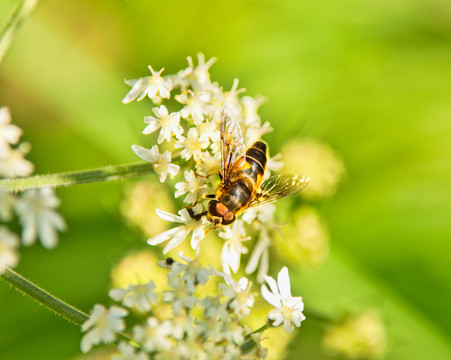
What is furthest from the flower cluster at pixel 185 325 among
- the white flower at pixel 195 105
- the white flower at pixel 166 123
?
the white flower at pixel 195 105

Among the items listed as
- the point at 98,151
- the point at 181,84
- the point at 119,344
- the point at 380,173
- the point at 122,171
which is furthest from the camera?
the point at 380,173

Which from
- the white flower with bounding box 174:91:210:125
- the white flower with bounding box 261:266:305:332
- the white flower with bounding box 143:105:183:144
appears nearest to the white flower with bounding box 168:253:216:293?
the white flower with bounding box 261:266:305:332

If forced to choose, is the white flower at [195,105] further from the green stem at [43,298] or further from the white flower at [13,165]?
the white flower at [13,165]

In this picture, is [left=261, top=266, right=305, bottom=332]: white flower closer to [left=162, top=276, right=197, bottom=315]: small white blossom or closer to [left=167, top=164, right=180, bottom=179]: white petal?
[left=162, top=276, right=197, bottom=315]: small white blossom

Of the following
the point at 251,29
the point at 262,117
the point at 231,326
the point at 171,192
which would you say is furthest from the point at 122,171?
the point at 251,29

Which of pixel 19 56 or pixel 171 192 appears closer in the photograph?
pixel 171 192

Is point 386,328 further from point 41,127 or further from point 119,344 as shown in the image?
point 41,127
